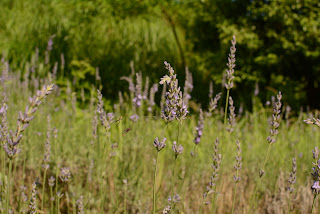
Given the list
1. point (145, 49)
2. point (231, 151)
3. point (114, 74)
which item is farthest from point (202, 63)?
point (231, 151)

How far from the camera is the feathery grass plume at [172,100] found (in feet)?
3.67

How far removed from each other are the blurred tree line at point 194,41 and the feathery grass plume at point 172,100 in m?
4.58

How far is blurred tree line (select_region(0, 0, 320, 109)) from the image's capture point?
6.57m

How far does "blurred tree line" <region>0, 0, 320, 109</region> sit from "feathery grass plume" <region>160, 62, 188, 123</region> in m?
4.58

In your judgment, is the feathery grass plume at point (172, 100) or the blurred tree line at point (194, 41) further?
the blurred tree line at point (194, 41)

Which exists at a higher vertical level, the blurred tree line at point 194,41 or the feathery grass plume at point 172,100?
the blurred tree line at point 194,41

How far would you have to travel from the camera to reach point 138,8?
22.6 ft

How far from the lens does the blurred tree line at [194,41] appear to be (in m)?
6.57

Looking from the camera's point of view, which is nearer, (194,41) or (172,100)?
(172,100)

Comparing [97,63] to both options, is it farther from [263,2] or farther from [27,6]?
[27,6]

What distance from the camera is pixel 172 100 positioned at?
115 centimetres

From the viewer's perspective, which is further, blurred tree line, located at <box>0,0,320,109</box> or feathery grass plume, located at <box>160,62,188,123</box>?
blurred tree line, located at <box>0,0,320,109</box>

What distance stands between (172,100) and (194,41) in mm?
7799

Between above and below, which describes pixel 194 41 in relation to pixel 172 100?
above
